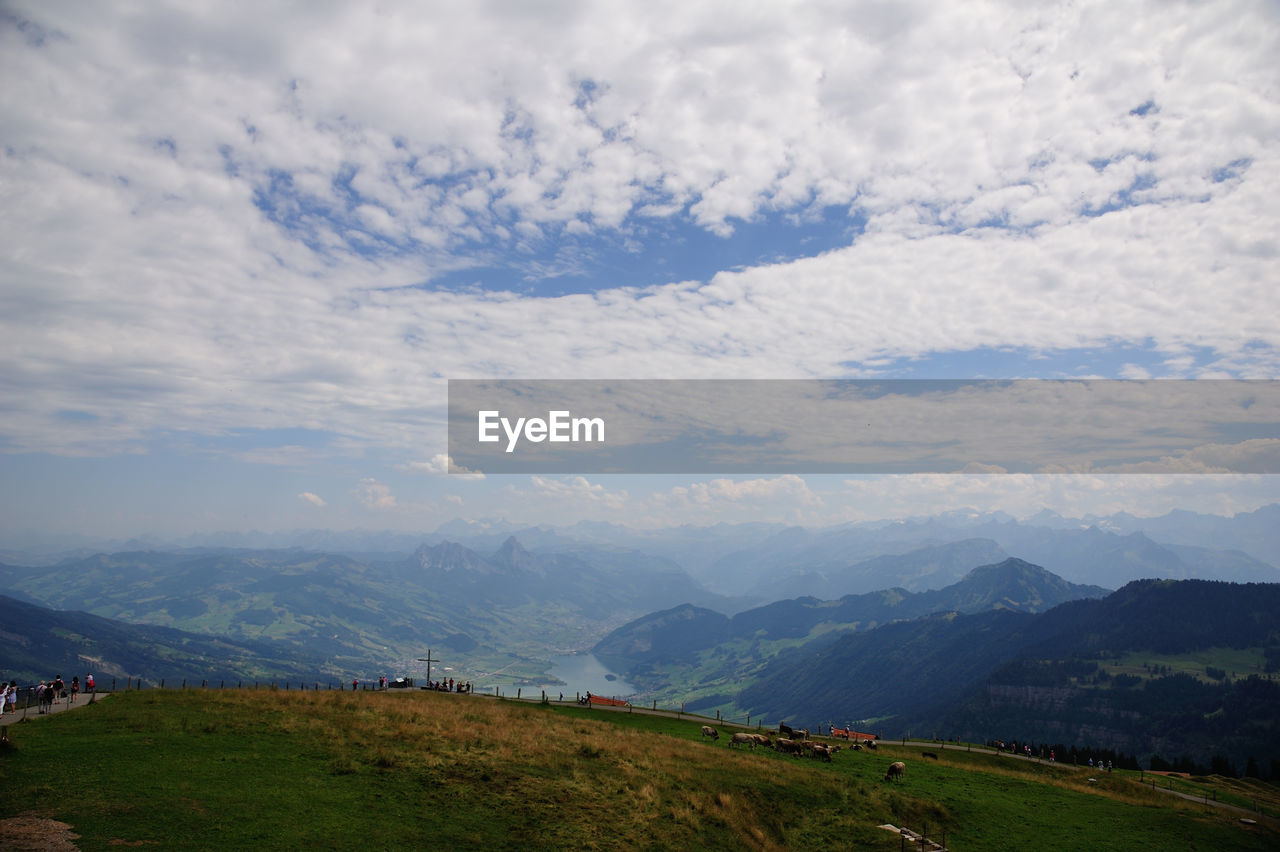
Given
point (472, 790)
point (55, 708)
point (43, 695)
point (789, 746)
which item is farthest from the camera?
point (789, 746)

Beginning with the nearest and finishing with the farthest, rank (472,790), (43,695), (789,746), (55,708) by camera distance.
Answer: (472,790)
(55,708)
(43,695)
(789,746)

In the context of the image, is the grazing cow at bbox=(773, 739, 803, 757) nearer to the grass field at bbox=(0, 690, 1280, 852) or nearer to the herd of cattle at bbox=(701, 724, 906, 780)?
the herd of cattle at bbox=(701, 724, 906, 780)

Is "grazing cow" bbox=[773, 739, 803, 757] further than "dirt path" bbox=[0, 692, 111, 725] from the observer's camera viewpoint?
Yes

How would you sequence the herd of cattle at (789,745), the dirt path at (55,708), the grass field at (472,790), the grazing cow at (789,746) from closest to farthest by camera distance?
the grass field at (472,790) → the dirt path at (55,708) → the herd of cattle at (789,745) → the grazing cow at (789,746)

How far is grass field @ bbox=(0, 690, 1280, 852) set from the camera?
26703mm

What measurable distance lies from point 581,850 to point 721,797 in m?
11.8

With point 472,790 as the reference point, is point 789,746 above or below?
below

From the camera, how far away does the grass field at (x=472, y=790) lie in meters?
26.7

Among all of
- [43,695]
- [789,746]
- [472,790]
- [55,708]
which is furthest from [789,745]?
[43,695]

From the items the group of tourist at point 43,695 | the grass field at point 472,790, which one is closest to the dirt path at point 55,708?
the group of tourist at point 43,695

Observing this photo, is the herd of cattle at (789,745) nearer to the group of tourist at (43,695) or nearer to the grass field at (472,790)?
the grass field at (472,790)

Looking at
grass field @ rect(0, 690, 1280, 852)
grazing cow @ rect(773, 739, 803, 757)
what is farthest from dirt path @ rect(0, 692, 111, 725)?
grazing cow @ rect(773, 739, 803, 757)

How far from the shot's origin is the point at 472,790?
109ft

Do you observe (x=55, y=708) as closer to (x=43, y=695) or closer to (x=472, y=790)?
(x=43, y=695)
